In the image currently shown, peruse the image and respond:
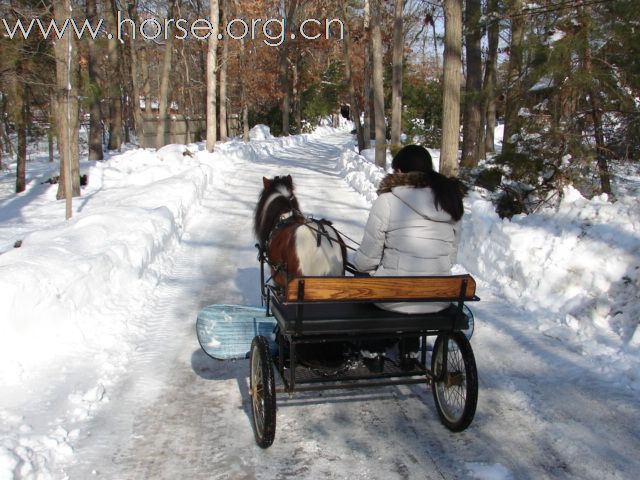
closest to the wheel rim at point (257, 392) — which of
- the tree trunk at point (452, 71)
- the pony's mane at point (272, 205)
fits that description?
the pony's mane at point (272, 205)

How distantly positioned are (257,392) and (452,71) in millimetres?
9055

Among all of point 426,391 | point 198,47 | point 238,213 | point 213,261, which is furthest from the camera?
point 198,47

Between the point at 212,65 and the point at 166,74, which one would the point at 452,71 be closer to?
the point at 212,65

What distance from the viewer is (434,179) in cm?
372

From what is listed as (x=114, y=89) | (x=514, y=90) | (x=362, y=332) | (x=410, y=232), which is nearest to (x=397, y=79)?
(x=514, y=90)

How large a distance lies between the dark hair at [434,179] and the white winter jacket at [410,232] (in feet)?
0.14

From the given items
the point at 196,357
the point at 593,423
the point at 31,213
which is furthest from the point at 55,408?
the point at 31,213

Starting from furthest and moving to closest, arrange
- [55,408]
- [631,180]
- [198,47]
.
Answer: [198,47], [631,180], [55,408]

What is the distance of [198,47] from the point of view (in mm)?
38406

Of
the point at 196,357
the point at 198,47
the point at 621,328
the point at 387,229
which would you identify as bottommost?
the point at 196,357

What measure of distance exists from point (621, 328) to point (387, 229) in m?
3.02

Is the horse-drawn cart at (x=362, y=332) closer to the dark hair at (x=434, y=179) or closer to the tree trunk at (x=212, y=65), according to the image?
the dark hair at (x=434, y=179)

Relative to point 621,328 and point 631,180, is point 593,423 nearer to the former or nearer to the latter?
point 621,328

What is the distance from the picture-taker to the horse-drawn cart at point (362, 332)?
3463 millimetres
